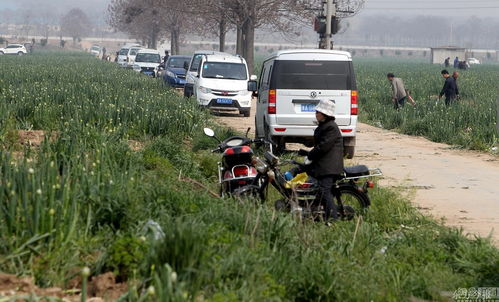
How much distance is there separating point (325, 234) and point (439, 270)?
49.9 inches

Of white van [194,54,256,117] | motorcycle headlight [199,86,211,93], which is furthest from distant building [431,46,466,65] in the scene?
motorcycle headlight [199,86,211,93]

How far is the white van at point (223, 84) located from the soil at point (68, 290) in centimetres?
2087

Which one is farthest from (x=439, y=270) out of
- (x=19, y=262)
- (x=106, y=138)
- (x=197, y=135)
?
(x=197, y=135)

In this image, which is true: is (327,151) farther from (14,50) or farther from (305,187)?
(14,50)

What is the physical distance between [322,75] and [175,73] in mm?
23304

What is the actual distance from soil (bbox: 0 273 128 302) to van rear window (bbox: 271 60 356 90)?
10349 millimetres

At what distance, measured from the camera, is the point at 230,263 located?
266 inches

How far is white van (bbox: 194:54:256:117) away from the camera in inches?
1099

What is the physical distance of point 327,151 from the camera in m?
10.0

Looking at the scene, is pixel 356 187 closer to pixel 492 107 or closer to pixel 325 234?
pixel 325 234

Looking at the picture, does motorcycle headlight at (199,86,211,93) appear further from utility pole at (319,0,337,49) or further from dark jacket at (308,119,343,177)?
dark jacket at (308,119,343,177)

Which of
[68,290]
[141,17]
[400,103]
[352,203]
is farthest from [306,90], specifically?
[141,17]

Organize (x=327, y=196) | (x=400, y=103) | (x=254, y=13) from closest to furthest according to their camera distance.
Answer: (x=327, y=196)
(x=400, y=103)
(x=254, y=13)

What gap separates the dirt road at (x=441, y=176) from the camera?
458 inches
